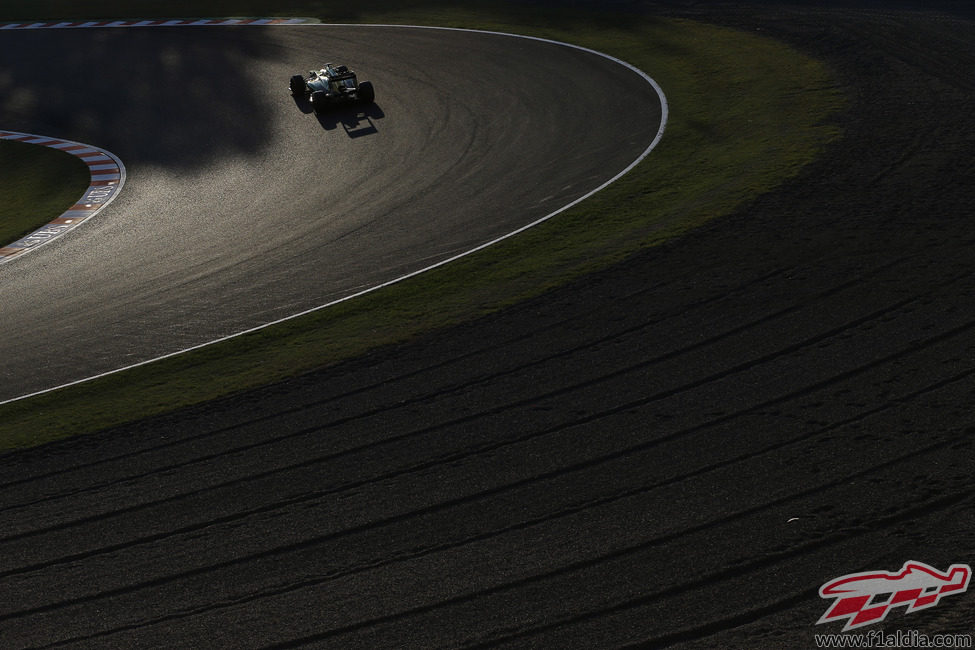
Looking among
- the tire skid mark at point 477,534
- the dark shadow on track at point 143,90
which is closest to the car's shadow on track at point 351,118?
the dark shadow on track at point 143,90

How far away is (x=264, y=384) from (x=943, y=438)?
22.4ft

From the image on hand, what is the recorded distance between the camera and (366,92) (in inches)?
874

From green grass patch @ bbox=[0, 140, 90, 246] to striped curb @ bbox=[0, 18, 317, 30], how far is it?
9.99 meters

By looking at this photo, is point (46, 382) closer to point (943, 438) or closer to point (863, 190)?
point (943, 438)

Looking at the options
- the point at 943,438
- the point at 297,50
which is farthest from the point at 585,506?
the point at 297,50

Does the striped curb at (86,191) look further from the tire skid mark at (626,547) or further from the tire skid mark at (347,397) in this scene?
the tire skid mark at (626,547)

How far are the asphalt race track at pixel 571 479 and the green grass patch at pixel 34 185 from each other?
10.0 metres

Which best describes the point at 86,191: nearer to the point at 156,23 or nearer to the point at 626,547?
the point at 156,23

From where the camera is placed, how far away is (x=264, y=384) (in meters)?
10.5

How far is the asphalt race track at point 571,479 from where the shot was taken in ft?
21.9

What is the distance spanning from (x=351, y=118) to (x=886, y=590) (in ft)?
58.4

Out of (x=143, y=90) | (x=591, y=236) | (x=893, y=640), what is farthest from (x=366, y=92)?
(x=893, y=640)

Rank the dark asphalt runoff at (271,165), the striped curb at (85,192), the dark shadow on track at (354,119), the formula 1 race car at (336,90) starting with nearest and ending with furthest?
the dark asphalt runoff at (271,165) < the striped curb at (85,192) < the dark shadow on track at (354,119) < the formula 1 race car at (336,90)

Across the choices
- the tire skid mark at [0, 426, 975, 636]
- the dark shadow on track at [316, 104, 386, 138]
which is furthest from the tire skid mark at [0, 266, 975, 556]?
the dark shadow on track at [316, 104, 386, 138]
